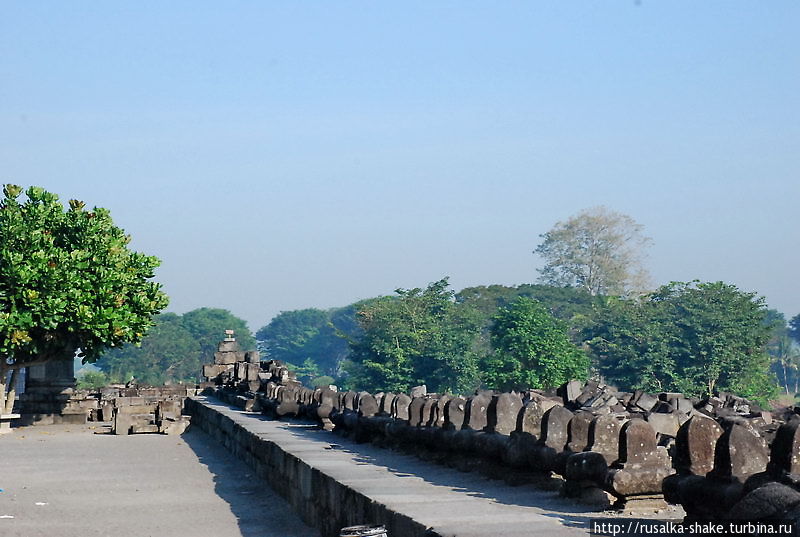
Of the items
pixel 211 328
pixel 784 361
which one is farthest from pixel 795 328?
pixel 211 328

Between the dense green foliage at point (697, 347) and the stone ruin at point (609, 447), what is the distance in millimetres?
42745

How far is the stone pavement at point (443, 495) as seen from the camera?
588 cm

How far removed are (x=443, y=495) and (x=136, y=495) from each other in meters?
5.92

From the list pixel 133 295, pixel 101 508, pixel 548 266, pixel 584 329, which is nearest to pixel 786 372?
pixel 548 266

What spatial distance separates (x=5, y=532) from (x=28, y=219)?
15.9 meters

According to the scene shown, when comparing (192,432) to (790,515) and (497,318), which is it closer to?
(790,515)

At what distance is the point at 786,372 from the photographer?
109750 mm

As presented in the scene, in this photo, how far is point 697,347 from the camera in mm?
56688

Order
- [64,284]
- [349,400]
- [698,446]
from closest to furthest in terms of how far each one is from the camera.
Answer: [698,446] → [349,400] → [64,284]

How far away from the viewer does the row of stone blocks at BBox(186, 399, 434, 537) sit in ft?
22.1

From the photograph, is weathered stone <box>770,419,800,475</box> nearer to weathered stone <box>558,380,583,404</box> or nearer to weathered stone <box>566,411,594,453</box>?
weathered stone <box>566,411,594,453</box>

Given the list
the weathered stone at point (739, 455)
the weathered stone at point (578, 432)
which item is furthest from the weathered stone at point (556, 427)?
the weathered stone at point (739, 455)

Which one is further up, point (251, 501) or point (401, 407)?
point (401, 407)

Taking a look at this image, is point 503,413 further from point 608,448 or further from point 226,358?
point 226,358
